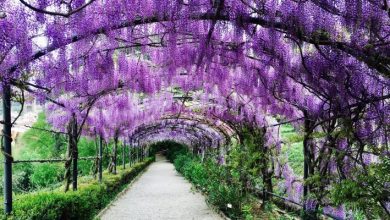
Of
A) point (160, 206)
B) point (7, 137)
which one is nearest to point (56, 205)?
point (7, 137)

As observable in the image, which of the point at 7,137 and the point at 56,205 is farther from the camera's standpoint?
the point at 56,205

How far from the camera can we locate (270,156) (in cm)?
901

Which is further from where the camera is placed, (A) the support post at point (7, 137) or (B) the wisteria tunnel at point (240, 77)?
(A) the support post at point (7, 137)

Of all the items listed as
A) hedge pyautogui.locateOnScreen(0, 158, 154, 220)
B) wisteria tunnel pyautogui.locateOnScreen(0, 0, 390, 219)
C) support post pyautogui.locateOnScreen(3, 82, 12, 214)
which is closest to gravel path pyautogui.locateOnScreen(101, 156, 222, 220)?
wisteria tunnel pyautogui.locateOnScreen(0, 0, 390, 219)

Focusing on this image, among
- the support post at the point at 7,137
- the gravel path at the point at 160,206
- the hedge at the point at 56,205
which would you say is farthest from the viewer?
the gravel path at the point at 160,206

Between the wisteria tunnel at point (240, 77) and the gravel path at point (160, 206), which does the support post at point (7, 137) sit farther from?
the gravel path at point (160, 206)

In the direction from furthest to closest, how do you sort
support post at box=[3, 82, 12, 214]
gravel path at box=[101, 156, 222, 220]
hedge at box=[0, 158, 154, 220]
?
gravel path at box=[101, 156, 222, 220] → support post at box=[3, 82, 12, 214] → hedge at box=[0, 158, 154, 220]

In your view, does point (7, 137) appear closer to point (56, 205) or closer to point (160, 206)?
point (56, 205)

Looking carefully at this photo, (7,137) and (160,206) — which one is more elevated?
(7,137)

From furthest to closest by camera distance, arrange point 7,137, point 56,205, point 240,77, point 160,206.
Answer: point 160,206
point 240,77
point 56,205
point 7,137

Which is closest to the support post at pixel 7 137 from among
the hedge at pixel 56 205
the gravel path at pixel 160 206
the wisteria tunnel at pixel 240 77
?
the wisteria tunnel at pixel 240 77

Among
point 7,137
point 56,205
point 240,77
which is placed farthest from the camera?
point 240,77

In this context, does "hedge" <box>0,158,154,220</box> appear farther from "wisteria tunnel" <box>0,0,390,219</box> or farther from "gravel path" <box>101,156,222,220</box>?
"gravel path" <box>101,156,222,220</box>

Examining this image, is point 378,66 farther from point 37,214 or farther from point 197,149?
point 197,149
